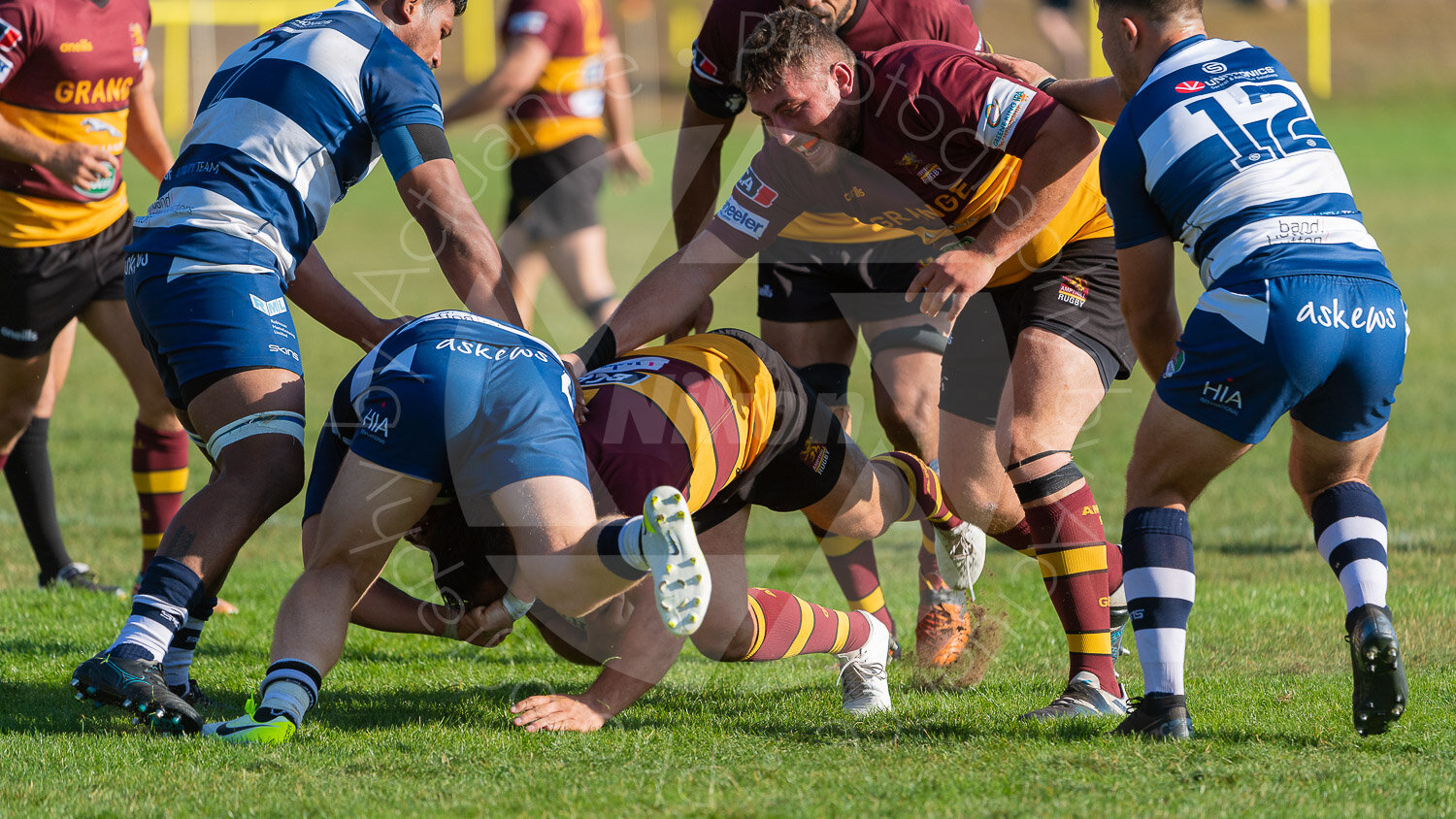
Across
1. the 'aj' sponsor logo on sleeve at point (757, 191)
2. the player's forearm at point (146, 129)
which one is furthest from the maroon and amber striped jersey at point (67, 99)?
the 'aj' sponsor logo on sleeve at point (757, 191)

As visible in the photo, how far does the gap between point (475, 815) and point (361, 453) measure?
100cm

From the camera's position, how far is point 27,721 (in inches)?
152

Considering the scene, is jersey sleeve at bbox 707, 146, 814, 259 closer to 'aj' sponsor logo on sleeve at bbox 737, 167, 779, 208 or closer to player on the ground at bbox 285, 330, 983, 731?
'aj' sponsor logo on sleeve at bbox 737, 167, 779, 208

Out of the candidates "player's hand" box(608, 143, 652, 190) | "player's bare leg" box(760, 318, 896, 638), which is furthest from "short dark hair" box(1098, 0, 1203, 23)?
"player's hand" box(608, 143, 652, 190)

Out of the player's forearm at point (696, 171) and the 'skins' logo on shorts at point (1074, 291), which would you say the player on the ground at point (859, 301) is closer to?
the player's forearm at point (696, 171)

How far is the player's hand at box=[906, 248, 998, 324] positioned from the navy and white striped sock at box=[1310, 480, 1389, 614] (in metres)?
1.05

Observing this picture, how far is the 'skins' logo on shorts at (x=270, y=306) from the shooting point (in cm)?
387

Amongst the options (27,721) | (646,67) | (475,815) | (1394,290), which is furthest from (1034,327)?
(646,67)

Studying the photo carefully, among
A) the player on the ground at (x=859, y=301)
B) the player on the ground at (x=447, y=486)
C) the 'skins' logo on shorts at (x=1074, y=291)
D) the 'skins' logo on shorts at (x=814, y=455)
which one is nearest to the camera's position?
the player on the ground at (x=447, y=486)

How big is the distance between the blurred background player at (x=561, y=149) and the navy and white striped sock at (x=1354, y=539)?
5.51m

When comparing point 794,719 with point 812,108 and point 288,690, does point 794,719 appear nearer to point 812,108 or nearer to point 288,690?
point 288,690

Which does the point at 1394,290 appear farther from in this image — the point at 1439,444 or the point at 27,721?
the point at 1439,444

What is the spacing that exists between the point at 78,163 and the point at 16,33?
20.4 inches

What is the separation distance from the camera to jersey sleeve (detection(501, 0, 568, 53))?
8539 mm
